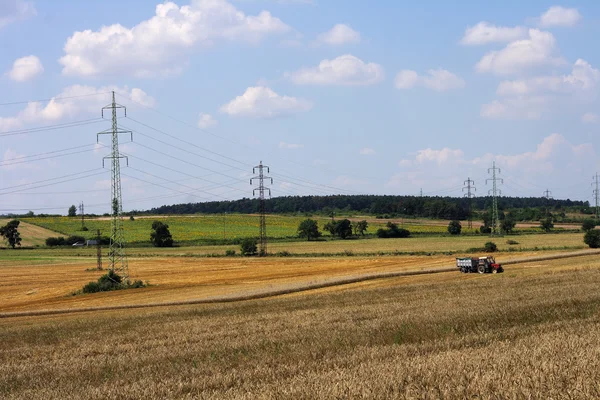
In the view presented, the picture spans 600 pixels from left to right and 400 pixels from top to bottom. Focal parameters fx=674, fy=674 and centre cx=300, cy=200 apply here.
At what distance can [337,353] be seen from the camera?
1416cm

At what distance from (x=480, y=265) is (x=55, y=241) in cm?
11895

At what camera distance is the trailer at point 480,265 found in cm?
5378

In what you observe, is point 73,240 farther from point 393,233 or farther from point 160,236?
point 393,233

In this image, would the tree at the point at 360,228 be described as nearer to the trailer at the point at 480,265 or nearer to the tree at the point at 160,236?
the tree at the point at 160,236

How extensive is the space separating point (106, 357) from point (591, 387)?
13.0 meters

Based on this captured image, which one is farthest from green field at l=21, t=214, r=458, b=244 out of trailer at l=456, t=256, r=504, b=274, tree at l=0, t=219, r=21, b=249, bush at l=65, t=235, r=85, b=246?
trailer at l=456, t=256, r=504, b=274

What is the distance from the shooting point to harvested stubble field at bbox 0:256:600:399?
914 cm

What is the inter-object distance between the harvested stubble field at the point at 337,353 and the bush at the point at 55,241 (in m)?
131

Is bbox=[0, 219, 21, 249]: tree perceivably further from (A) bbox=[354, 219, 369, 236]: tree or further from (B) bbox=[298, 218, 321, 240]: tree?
(A) bbox=[354, 219, 369, 236]: tree

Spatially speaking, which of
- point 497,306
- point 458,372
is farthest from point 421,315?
point 458,372

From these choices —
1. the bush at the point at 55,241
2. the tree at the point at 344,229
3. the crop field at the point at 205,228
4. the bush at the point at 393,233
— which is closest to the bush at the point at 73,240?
the bush at the point at 55,241

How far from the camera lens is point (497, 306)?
72.1ft

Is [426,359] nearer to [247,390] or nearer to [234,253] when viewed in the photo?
[247,390]

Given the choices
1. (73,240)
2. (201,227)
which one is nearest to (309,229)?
(201,227)
